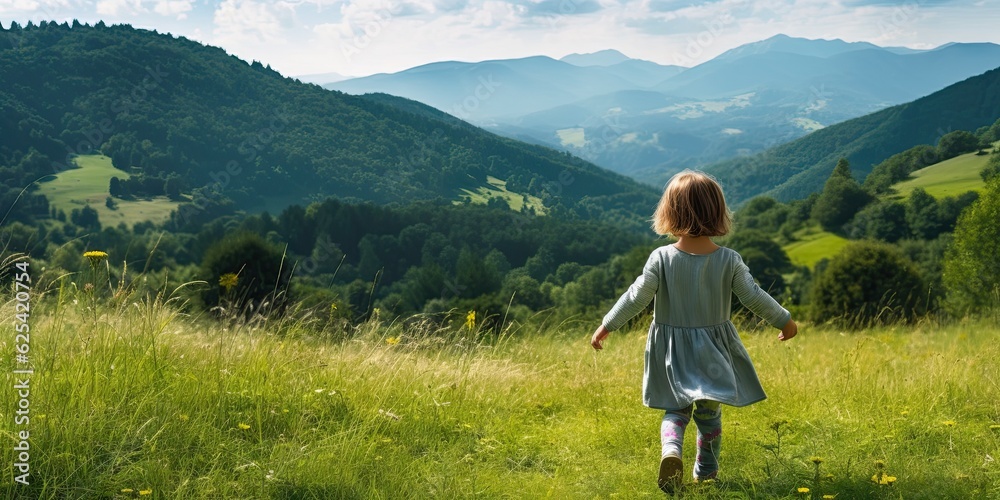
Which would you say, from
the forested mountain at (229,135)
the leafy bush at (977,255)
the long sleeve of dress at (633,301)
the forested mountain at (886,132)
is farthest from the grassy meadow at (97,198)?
the forested mountain at (886,132)

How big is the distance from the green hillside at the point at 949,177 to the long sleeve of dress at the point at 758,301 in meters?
76.2

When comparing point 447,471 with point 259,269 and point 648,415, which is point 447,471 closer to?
point 648,415

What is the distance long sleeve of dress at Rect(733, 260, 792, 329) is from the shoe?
837mm

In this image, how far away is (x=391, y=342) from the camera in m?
5.34

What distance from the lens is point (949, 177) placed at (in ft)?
247

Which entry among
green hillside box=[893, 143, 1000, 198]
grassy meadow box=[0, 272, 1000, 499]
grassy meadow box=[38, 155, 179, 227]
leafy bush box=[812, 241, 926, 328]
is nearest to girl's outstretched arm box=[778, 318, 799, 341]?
grassy meadow box=[0, 272, 1000, 499]

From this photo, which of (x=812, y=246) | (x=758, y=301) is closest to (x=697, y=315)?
(x=758, y=301)

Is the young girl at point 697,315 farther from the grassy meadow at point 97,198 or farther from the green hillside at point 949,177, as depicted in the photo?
the grassy meadow at point 97,198

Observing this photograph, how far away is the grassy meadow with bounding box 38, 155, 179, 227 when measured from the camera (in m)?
90.4

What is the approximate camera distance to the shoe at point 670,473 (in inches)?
127

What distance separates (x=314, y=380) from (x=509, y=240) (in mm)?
85268

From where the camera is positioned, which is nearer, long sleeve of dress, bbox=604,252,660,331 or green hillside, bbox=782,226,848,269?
long sleeve of dress, bbox=604,252,660,331

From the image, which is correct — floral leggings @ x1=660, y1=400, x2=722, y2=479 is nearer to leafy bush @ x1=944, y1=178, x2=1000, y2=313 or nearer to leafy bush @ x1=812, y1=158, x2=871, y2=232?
leafy bush @ x1=944, y1=178, x2=1000, y2=313

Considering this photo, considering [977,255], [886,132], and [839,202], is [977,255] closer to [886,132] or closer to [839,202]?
[839,202]
